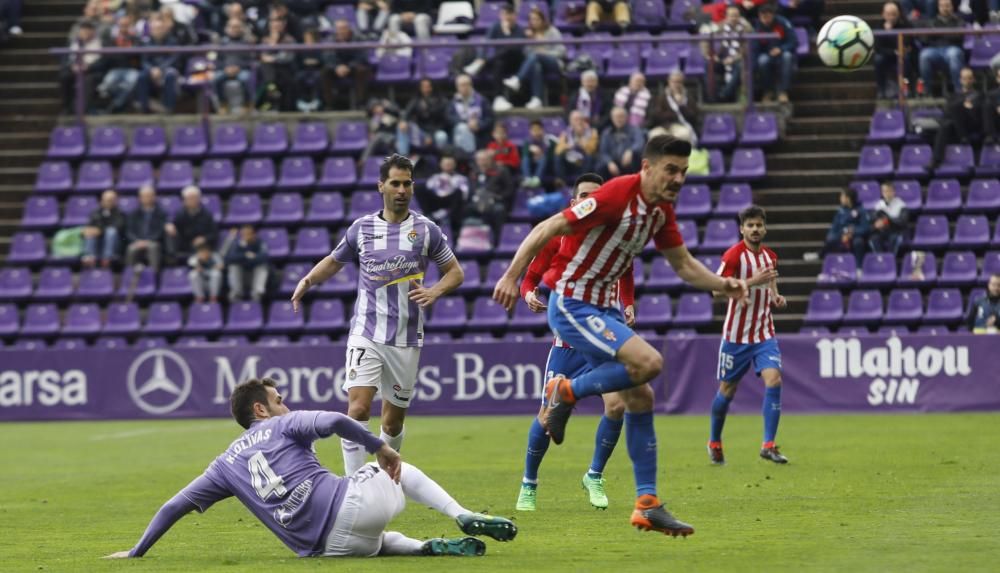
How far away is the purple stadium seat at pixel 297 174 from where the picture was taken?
2664cm

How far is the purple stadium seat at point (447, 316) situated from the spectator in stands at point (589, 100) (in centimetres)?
371

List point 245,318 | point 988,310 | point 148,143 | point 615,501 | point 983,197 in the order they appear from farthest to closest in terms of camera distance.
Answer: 1. point 148,143
2. point 245,318
3. point 983,197
4. point 988,310
5. point 615,501

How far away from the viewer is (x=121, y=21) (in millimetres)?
28266

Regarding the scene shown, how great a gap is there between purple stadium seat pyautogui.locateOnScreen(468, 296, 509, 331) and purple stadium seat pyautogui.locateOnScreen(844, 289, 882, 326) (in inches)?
202

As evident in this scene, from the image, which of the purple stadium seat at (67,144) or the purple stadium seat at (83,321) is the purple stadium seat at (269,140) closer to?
the purple stadium seat at (67,144)

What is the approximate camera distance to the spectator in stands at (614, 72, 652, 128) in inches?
990

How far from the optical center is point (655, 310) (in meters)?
23.9

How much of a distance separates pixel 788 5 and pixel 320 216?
857 centimetres

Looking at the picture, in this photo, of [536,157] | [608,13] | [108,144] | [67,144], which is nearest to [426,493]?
[536,157]

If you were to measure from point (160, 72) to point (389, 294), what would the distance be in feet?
57.1

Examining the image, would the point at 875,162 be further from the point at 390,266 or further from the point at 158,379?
the point at 390,266

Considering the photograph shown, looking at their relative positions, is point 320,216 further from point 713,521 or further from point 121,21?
point 713,521

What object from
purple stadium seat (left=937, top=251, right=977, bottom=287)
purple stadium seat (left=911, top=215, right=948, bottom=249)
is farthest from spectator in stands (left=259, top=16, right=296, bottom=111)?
purple stadium seat (left=937, top=251, right=977, bottom=287)

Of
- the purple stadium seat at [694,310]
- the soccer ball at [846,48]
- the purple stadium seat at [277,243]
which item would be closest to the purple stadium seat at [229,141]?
the purple stadium seat at [277,243]
